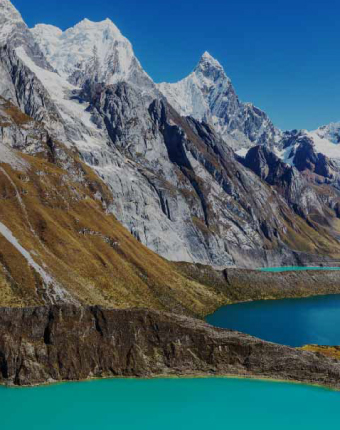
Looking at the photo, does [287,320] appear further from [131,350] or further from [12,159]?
[12,159]

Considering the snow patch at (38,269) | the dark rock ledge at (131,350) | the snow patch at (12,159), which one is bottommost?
the dark rock ledge at (131,350)

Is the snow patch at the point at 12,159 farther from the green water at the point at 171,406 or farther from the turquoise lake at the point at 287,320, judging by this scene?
the green water at the point at 171,406

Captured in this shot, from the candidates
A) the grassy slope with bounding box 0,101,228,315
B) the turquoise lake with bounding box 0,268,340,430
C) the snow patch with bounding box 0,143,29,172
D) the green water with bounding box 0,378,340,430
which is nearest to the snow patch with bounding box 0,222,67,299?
the grassy slope with bounding box 0,101,228,315

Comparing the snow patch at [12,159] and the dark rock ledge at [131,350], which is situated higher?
the snow patch at [12,159]

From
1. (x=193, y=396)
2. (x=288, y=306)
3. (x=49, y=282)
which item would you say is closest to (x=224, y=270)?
(x=288, y=306)

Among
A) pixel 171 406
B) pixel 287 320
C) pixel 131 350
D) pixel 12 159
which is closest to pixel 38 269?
pixel 131 350

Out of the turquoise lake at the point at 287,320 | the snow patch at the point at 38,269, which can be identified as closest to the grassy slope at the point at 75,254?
the snow patch at the point at 38,269

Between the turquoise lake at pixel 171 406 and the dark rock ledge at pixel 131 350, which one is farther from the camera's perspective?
the dark rock ledge at pixel 131 350
